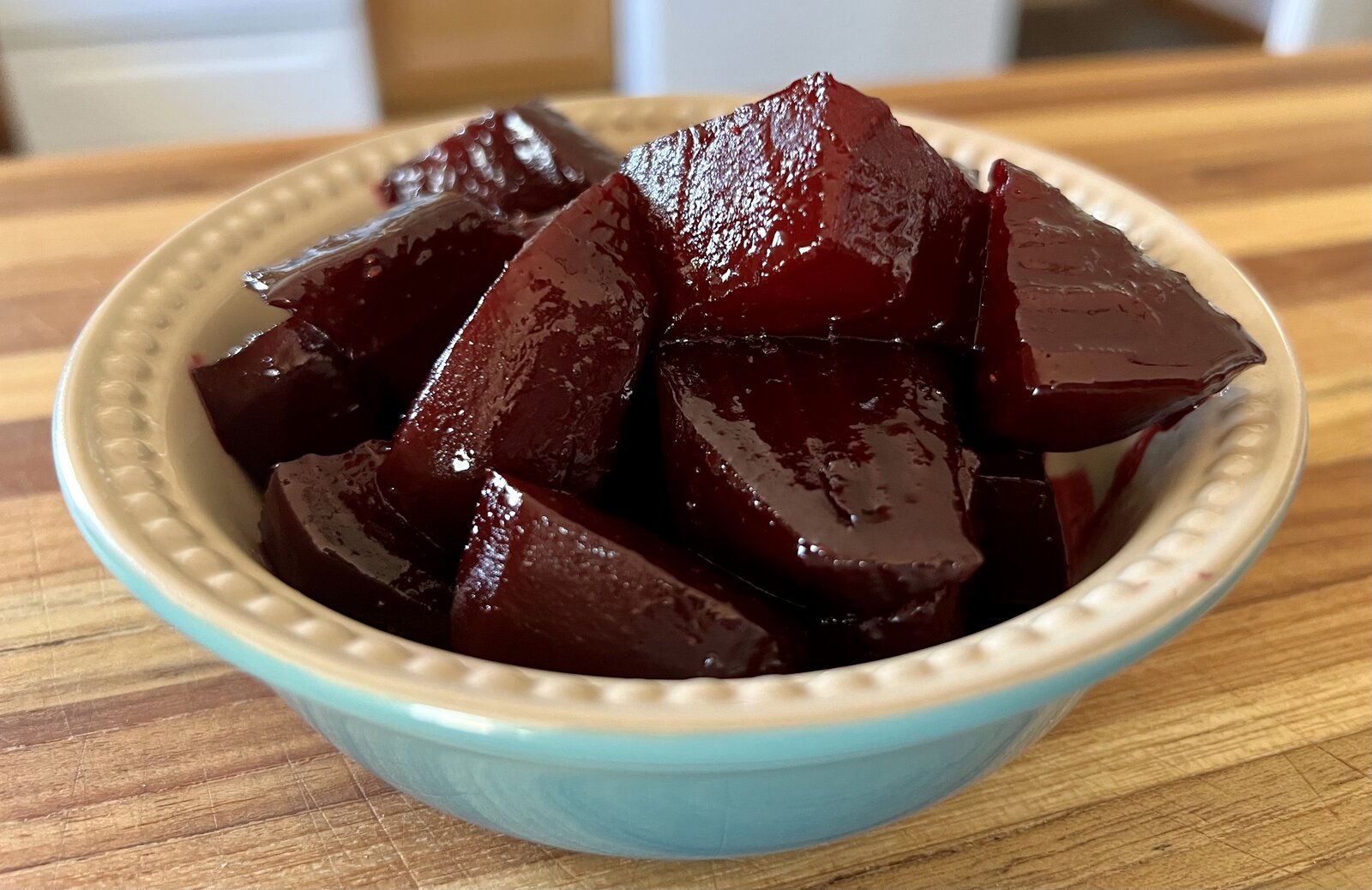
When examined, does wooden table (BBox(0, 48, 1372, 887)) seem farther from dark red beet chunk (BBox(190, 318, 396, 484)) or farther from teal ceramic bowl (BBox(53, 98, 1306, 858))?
dark red beet chunk (BBox(190, 318, 396, 484))

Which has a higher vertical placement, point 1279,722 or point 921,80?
point 921,80

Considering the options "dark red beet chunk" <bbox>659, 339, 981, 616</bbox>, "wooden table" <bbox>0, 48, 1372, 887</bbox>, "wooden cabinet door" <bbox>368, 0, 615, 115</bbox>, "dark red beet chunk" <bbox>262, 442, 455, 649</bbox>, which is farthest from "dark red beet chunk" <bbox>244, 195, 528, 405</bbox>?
"wooden cabinet door" <bbox>368, 0, 615, 115</bbox>

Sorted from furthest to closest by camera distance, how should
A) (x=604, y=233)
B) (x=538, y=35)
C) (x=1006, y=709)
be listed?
1. (x=538, y=35)
2. (x=604, y=233)
3. (x=1006, y=709)

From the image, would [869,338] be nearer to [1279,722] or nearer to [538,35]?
[1279,722]

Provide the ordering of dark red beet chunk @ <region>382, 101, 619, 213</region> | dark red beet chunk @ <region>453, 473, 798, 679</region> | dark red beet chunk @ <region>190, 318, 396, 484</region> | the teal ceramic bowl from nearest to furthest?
the teal ceramic bowl → dark red beet chunk @ <region>453, 473, 798, 679</region> → dark red beet chunk @ <region>190, 318, 396, 484</region> → dark red beet chunk @ <region>382, 101, 619, 213</region>

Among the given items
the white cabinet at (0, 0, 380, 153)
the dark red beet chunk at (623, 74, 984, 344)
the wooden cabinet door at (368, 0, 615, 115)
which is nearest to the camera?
the dark red beet chunk at (623, 74, 984, 344)

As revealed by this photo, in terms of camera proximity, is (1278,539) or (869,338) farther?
(1278,539)

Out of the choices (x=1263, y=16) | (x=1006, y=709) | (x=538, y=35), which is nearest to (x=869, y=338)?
(x=1006, y=709)
